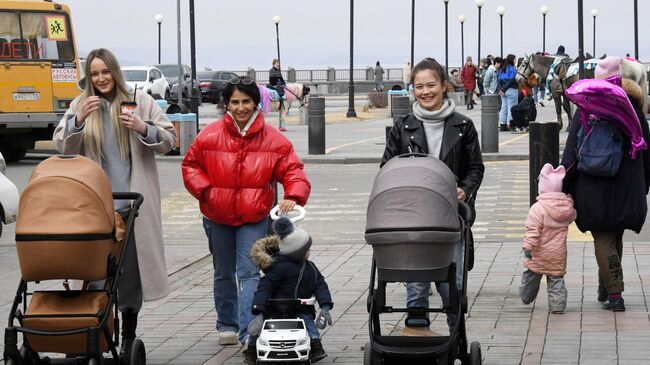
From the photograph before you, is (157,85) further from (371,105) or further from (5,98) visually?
(5,98)

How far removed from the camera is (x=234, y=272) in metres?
8.68

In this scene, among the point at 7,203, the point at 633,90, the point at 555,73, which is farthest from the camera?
A: the point at 555,73

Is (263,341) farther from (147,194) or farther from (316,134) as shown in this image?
(316,134)

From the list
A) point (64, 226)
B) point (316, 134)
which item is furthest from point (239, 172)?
point (316, 134)

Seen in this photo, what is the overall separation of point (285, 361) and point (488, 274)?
163 inches

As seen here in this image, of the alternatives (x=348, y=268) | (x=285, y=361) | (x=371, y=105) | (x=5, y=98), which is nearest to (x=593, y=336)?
(x=285, y=361)

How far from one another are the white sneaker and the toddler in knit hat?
0.71 metres

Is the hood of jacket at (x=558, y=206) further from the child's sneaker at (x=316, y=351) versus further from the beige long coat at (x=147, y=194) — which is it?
the beige long coat at (x=147, y=194)

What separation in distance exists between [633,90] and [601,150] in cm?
67

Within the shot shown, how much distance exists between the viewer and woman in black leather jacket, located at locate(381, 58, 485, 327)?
809 centimetres

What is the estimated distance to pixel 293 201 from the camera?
813cm

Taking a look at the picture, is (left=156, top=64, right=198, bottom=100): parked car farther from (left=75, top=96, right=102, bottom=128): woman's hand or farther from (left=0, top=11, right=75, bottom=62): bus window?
(left=75, top=96, right=102, bottom=128): woman's hand

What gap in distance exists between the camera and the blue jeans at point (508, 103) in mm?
33094

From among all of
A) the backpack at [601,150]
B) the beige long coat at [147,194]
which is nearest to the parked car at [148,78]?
the backpack at [601,150]
